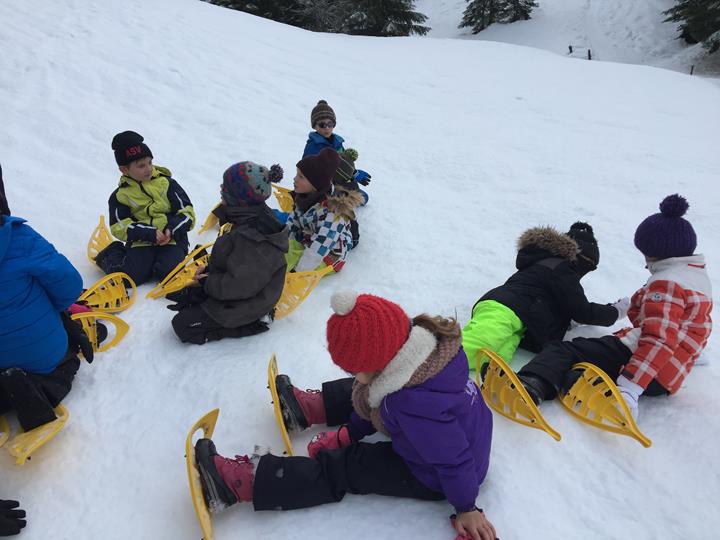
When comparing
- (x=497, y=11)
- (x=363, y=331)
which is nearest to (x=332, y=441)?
(x=363, y=331)

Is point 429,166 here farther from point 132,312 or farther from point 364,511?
point 364,511

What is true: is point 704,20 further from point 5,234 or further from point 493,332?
point 5,234

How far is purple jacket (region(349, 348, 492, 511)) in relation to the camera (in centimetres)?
171

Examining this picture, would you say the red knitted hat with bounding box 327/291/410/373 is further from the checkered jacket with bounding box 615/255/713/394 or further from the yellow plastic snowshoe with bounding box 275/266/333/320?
the yellow plastic snowshoe with bounding box 275/266/333/320

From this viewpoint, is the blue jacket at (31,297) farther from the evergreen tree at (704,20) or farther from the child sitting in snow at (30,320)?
the evergreen tree at (704,20)

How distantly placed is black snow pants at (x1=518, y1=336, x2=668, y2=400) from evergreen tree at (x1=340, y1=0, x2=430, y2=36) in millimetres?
18665

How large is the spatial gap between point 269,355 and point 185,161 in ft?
12.0

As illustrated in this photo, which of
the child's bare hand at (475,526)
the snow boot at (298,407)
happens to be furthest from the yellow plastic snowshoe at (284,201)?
the child's bare hand at (475,526)

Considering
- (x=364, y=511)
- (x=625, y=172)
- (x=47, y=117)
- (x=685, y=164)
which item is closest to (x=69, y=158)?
(x=47, y=117)

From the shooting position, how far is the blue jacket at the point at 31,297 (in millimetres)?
2164

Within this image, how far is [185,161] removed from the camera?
566cm

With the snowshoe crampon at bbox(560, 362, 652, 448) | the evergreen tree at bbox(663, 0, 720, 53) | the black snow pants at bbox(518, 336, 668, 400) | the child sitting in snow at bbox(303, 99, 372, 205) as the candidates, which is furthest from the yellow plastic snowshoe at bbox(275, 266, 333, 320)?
the evergreen tree at bbox(663, 0, 720, 53)

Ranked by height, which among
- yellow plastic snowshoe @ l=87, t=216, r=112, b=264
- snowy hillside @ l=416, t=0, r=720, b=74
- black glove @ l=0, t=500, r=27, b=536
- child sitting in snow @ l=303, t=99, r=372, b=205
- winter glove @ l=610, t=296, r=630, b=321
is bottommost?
black glove @ l=0, t=500, r=27, b=536

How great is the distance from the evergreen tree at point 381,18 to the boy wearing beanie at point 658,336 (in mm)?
18482
